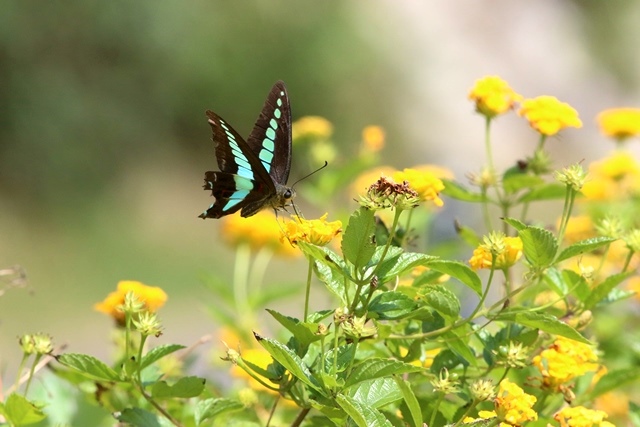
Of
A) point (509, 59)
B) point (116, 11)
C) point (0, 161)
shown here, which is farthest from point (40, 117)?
point (509, 59)

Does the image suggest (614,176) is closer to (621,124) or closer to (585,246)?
(621,124)

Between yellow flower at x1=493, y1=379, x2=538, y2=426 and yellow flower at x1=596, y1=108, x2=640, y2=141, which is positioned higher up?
yellow flower at x1=596, y1=108, x2=640, y2=141

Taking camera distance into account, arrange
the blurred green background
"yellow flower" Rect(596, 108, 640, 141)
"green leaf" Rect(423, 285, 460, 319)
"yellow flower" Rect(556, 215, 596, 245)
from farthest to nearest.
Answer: the blurred green background
"yellow flower" Rect(596, 108, 640, 141)
"yellow flower" Rect(556, 215, 596, 245)
"green leaf" Rect(423, 285, 460, 319)

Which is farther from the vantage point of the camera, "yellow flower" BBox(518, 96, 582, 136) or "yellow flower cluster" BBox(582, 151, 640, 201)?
"yellow flower cluster" BBox(582, 151, 640, 201)

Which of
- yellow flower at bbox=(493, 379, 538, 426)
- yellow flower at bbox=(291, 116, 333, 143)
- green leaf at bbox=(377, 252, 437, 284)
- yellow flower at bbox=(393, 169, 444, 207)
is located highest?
yellow flower at bbox=(291, 116, 333, 143)

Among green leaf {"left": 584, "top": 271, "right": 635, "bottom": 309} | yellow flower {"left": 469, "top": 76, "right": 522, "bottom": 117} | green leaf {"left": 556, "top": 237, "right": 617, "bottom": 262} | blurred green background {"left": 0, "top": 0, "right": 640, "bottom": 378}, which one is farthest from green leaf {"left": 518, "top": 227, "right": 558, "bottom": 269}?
blurred green background {"left": 0, "top": 0, "right": 640, "bottom": 378}

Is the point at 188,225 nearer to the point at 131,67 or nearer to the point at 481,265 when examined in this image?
the point at 131,67

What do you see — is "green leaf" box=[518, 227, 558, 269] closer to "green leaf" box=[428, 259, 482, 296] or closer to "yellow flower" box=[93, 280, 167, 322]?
"green leaf" box=[428, 259, 482, 296]
